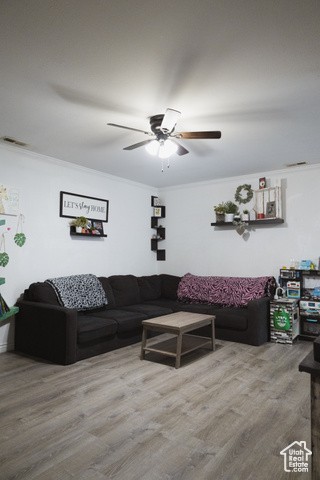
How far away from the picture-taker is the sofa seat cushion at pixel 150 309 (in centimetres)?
438

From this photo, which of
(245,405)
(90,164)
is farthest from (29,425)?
(90,164)

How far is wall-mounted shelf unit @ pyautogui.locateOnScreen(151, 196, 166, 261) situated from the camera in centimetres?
612

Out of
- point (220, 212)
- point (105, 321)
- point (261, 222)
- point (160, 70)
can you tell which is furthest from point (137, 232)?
point (160, 70)

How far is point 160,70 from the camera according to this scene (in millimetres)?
2238

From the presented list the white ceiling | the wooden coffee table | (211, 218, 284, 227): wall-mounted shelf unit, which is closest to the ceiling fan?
the white ceiling

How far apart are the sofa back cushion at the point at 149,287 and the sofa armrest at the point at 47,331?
2004mm

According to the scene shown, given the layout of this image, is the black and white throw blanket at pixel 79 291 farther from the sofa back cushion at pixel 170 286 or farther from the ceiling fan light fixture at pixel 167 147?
the ceiling fan light fixture at pixel 167 147

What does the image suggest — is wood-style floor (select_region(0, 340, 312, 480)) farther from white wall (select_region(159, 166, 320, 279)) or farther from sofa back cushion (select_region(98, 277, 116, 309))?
white wall (select_region(159, 166, 320, 279))

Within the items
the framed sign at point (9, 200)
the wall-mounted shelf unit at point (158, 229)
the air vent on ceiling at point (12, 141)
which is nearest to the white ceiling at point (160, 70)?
the air vent on ceiling at point (12, 141)

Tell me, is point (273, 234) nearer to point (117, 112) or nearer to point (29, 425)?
point (117, 112)

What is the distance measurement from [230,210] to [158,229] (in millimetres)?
1606

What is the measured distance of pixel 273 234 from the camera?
491 cm

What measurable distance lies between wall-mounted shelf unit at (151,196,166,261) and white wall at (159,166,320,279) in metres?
0.09

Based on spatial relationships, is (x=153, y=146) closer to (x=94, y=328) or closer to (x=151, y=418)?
(x=94, y=328)
